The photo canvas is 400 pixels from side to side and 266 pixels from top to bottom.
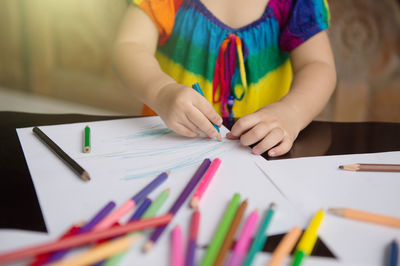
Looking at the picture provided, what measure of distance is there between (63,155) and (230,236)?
147 mm

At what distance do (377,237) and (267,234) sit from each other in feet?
0.19

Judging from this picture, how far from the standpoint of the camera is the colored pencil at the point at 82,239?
15 cm

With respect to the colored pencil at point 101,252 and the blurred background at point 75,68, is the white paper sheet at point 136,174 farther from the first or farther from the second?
the blurred background at point 75,68

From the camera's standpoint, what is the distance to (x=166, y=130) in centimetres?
33

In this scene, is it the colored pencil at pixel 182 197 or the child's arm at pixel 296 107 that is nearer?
the colored pencil at pixel 182 197

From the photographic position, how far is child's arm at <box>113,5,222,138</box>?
29cm

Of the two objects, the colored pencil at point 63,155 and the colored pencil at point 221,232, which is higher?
the colored pencil at point 63,155

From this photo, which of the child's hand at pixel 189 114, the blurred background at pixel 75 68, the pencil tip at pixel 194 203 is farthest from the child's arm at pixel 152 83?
the blurred background at pixel 75 68

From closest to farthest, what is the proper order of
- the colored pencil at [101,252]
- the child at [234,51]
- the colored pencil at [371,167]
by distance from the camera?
the colored pencil at [101,252] → the colored pencil at [371,167] → the child at [234,51]

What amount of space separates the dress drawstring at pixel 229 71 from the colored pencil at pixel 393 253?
292 mm

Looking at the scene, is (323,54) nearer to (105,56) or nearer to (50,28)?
(105,56)

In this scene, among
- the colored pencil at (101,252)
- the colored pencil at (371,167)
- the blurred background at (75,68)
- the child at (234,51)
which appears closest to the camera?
the colored pencil at (101,252)

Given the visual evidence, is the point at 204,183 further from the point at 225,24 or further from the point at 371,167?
the point at 225,24

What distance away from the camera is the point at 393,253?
163mm
